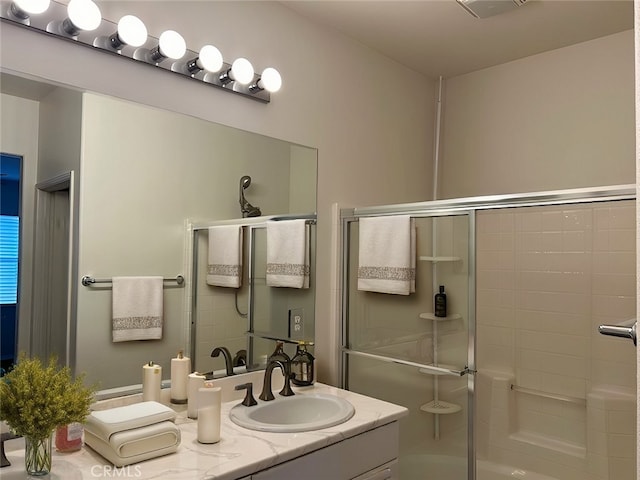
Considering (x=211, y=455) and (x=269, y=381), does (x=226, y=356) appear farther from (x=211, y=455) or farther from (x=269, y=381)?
(x=211, y=455)

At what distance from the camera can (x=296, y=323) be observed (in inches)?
87.4

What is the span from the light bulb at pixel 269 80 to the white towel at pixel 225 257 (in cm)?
59

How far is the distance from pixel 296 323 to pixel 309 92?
1067 mm

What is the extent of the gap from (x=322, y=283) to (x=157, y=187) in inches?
37.7

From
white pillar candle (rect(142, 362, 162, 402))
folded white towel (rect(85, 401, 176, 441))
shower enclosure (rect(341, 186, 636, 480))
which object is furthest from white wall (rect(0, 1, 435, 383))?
folded white towel (rect(85, 401, 176, 441))

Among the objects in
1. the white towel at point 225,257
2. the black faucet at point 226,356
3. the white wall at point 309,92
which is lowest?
the black faucet at point 226,356

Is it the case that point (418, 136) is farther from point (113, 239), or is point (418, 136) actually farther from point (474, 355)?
point (113, 239)

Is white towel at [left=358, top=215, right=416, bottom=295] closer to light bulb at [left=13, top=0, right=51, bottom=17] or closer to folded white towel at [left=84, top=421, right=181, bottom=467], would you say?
folded white towel at [left=84, top=421, right=181, bottom=467]

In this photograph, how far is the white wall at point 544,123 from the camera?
7.90ft

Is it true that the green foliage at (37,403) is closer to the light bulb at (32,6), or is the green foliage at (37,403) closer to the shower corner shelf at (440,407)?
the light bulb at (32,6)

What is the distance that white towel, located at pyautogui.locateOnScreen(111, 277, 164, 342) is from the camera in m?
1.61

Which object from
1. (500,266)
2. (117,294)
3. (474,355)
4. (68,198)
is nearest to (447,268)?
(500,266)

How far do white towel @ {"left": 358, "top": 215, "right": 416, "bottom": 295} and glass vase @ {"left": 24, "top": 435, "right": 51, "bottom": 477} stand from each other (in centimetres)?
146

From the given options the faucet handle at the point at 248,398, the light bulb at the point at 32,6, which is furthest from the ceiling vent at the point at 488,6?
the faucet handle at the point at 248,398
